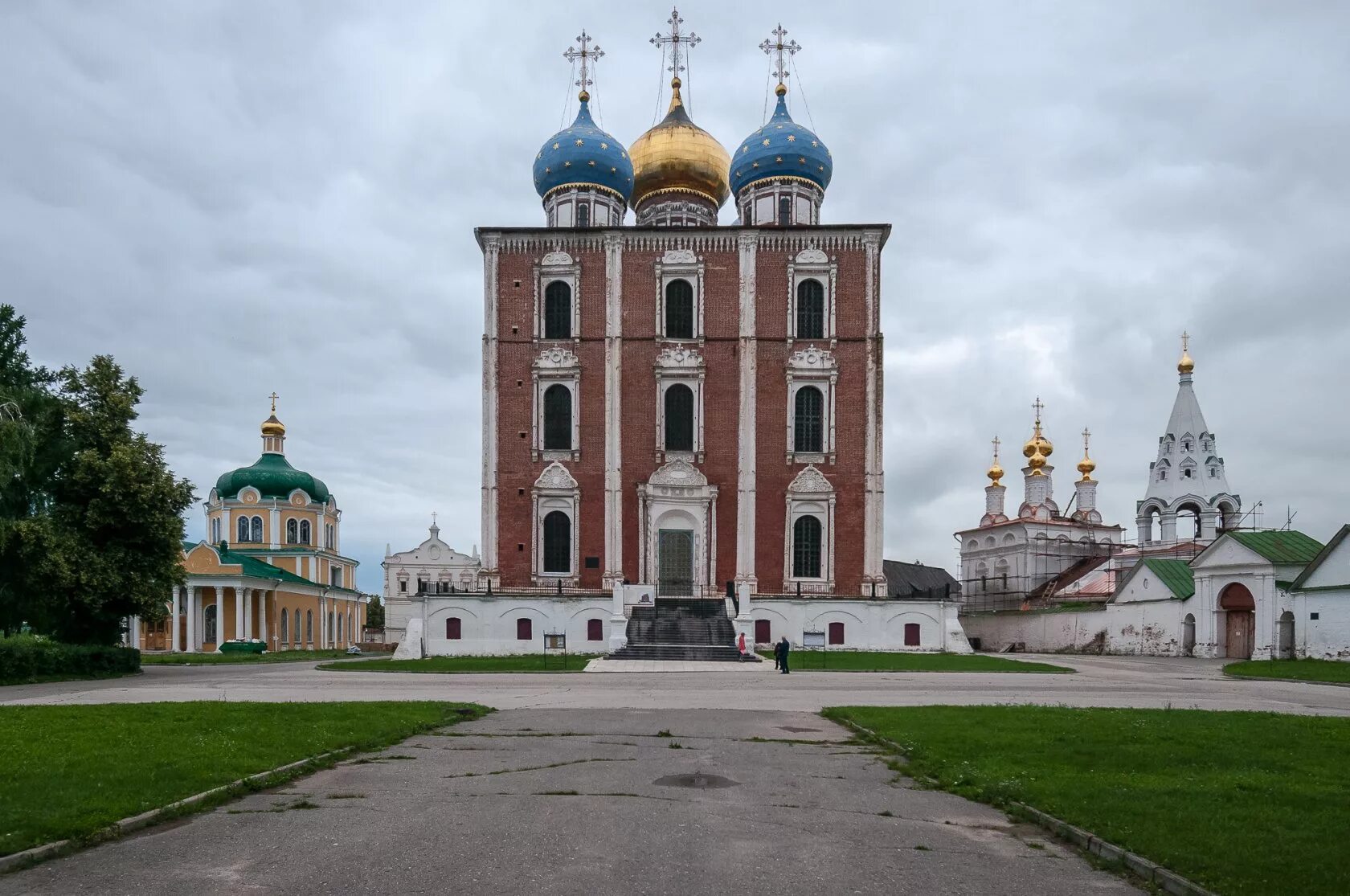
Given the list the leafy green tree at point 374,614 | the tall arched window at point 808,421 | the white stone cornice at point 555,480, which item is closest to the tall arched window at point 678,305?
the tall arched window at point 808,421

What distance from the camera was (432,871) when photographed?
7.46m

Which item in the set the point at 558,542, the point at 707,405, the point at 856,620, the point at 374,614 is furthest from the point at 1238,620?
the point at 374,614

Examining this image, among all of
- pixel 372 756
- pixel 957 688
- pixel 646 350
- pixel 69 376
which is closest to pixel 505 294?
pixel 646 350

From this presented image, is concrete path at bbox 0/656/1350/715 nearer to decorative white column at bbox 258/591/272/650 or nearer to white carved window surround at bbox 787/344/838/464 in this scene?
white carved window surround at bbox 787/344/838/464

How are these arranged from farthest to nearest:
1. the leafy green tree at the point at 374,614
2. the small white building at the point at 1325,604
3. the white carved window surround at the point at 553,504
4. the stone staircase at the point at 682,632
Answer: the leafy green tree at the point at 374,614 → the white carved window surround at the point at 553,504 → the small white building at the point at 1325,604 → the stone staircase at the point at 682,632

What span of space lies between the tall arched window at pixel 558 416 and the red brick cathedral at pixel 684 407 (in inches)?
2.9

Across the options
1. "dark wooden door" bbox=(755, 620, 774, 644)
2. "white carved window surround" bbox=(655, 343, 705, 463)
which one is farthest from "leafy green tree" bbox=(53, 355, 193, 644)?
"dark wooden door" bbox=(755, 620, 774, 644)

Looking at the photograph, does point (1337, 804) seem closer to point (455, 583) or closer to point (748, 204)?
point (748, 204)

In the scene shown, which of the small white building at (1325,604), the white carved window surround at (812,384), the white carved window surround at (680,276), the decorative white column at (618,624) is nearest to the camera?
the small white building at (1325,604)

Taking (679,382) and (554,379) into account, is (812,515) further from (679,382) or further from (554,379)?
(554,379)

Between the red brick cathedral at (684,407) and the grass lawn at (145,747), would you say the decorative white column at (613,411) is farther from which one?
the grass lawn at (145,747)

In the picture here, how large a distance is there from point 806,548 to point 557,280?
15213 millimetres

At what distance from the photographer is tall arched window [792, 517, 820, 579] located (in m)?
44.9

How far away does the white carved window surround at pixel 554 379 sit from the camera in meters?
45.7
